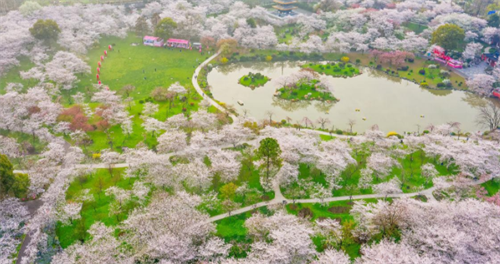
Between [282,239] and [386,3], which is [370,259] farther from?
[386,3]

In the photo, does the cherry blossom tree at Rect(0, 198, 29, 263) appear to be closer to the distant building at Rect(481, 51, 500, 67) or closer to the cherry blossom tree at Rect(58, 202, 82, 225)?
the cherry blossom tree at Rect(58, 202, 82, 225)

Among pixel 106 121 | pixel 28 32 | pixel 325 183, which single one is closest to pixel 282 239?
pixel 325 183

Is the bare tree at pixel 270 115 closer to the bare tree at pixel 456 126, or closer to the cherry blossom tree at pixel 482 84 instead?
the bare tree at pixel 456 126

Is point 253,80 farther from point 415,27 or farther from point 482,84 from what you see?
point 415,27

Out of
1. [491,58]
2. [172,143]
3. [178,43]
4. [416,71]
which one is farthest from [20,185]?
[491,58]

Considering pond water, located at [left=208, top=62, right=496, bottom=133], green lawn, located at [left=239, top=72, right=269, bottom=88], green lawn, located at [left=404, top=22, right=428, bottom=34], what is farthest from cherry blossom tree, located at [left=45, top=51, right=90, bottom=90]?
green lawn, located at [left=404, top=22, right=428, bottom=34]

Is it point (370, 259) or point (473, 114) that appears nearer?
point (370, 259)

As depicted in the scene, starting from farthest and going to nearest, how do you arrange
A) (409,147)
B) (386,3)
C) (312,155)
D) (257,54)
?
1. (386,3)
2. (257,54)
3. (409,147)
4. (312,155)
